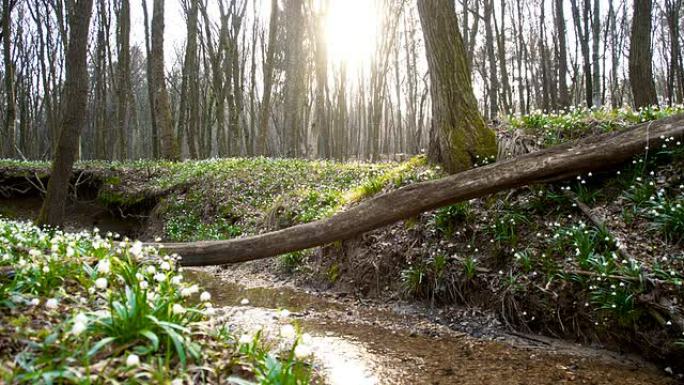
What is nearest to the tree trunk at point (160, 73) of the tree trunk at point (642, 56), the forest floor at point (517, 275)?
the forest floor at point (517, 275)

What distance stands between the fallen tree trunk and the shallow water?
3.11 feet

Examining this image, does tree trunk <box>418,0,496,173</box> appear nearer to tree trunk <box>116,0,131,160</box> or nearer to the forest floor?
the forest floor

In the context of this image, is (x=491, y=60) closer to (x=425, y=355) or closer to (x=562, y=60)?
(x=562, y=60)

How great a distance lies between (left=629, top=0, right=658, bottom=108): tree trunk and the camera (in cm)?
889

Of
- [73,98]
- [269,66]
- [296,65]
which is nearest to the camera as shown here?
[73,98]

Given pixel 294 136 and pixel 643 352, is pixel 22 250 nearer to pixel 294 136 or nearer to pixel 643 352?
pixel 643 352

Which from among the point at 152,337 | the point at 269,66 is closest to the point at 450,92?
the point at 152,337

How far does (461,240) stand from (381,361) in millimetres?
2299

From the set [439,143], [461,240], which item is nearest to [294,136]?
[439,143]

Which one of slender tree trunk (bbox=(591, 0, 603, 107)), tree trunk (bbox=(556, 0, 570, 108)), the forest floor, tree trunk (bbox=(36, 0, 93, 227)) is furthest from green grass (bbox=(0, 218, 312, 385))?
tree trunk (bbox=(556, 0, 570, 108))

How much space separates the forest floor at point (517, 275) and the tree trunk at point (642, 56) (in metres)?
3.05

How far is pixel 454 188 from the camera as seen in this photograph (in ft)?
18.3

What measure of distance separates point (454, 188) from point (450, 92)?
7.27 feet

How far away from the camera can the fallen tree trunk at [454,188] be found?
540 cm
